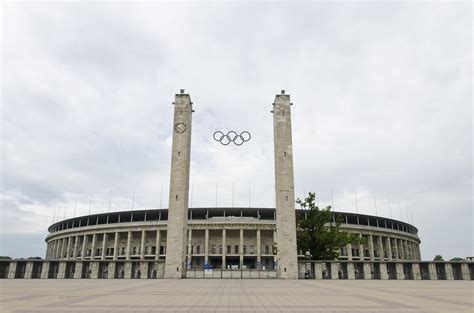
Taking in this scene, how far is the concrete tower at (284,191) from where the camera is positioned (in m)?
37.8

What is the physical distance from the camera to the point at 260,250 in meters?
72.7

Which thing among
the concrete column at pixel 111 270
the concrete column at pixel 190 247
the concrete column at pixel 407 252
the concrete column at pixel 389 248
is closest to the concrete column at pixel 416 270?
the concrete column at pixel 111 270

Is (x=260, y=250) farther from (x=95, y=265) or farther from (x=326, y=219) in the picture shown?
(x=95, y=265)

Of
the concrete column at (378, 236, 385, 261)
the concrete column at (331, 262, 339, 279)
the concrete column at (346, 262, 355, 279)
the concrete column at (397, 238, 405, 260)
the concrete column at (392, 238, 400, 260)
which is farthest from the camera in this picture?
the concrete column at (397, 238, 405, 260)

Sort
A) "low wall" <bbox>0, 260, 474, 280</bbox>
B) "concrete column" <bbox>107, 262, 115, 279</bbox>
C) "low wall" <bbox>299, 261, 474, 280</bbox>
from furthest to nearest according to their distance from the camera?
"concrete column" <bbox>107, 262, 115, 279</bbox>
"low wall" <bbox>299, 261, 474, 280</bbox>
"low wall" <bbox>0, 260, 474, 280</bbox>

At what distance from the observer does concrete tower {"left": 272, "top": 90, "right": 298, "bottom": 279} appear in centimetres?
3778

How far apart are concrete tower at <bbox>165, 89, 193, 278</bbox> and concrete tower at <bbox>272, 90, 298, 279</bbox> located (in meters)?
11.3

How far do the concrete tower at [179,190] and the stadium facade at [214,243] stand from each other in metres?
0.12

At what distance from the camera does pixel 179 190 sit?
133ft

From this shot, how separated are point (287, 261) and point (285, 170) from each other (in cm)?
1077

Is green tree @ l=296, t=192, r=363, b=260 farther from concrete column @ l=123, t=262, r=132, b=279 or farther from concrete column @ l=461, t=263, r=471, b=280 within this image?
concrete column @ l=123, t=262, r=132, b=279

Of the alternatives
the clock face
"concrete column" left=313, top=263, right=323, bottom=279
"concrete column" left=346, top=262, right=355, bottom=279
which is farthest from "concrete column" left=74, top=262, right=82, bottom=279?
"concrete column" left=346, top=262, right=355, bottom=279
